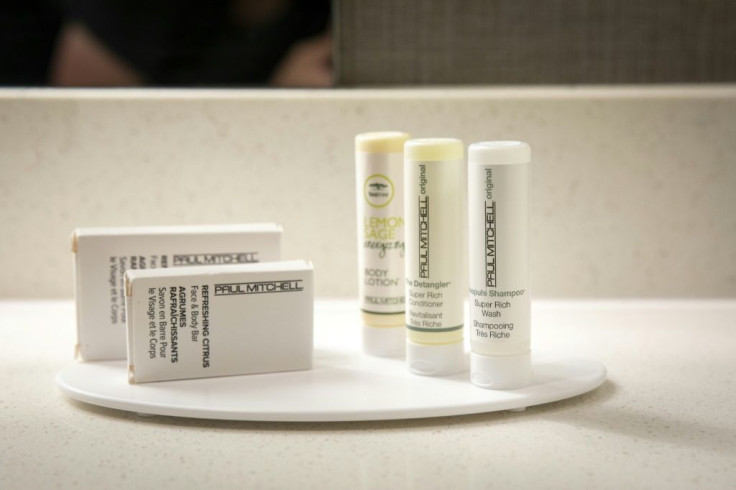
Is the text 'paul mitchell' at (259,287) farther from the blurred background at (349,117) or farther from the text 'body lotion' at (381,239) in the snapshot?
the blurred background at (349,117)

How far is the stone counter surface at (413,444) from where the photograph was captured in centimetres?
61

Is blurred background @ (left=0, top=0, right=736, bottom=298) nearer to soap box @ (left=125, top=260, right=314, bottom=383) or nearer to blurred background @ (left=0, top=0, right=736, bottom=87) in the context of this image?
blurred background @ (left=0, top=0, right=736, bottom=87)

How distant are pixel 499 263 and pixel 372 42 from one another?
42 centimetres

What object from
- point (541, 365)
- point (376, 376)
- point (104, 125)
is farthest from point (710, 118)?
point (104, 125)

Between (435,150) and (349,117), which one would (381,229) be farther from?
(349,117)

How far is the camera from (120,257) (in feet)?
2.83

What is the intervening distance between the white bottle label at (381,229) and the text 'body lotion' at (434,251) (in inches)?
2.0

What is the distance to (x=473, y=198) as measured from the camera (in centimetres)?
73

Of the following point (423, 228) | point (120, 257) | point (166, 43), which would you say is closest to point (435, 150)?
point (423, 228)

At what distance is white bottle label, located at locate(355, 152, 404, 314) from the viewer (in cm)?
84

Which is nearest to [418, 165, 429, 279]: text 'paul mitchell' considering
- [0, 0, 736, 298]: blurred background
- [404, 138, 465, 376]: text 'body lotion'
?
[404, 138, 465, 376]: text 'body lotion'

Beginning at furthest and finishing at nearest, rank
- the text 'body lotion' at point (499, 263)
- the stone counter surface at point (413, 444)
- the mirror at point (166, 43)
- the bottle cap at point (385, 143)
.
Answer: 1. the mirror at point (166, 43)
2. the bottle cap at point (385, 143)
3. the text 'body lotion' at point (499, 263)
4. the stone counter surface at point (413, 444)

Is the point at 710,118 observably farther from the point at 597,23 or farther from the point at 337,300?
the point at 337,300

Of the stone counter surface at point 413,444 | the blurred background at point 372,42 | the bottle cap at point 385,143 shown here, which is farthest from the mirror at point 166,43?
the stone counter surface at point 413,444
